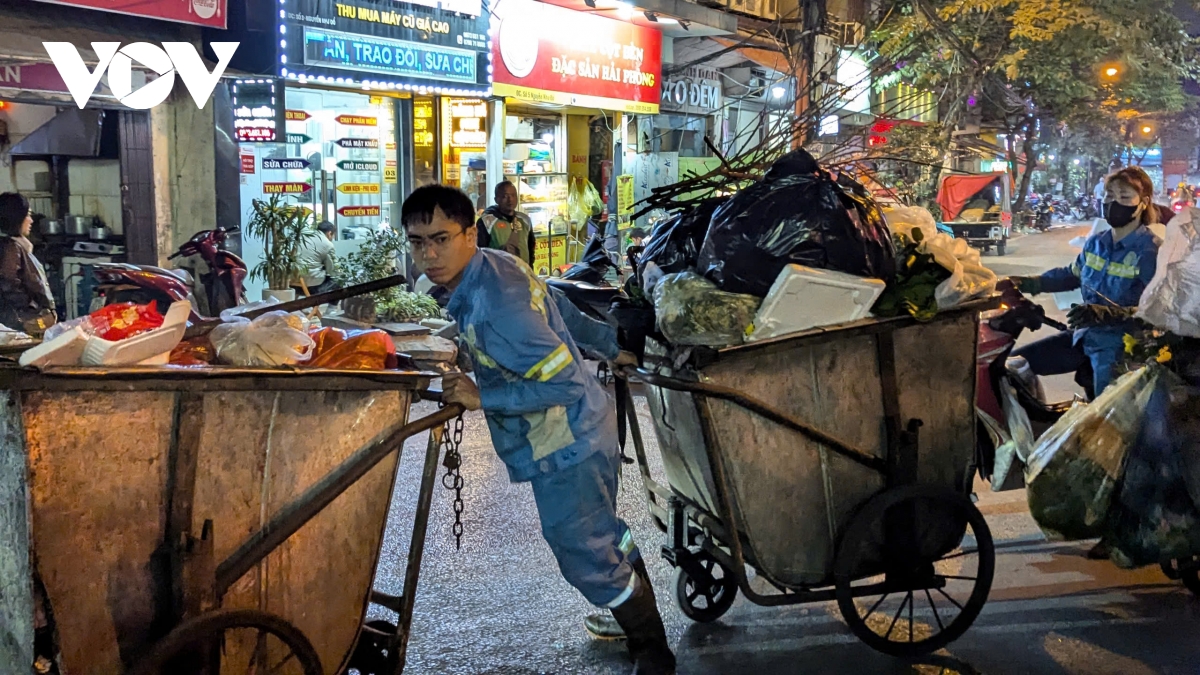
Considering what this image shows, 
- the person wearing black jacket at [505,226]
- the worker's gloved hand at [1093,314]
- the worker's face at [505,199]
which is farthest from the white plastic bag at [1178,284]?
the worker's face at [505,199]

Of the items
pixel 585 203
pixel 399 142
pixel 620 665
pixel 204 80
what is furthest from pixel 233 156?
pixel 620 665

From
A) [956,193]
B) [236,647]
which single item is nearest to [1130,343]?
[236,647]

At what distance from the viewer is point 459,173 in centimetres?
1253

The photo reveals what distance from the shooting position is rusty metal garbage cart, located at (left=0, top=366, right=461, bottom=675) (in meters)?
2.28

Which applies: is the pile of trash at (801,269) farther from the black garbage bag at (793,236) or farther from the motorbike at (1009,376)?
the motorbike at (1009,376)

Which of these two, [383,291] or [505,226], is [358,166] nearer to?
[383,291]

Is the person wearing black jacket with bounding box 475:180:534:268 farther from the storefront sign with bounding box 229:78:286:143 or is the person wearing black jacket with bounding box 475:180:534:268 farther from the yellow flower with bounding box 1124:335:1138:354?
the yellow flower with bounding box 1124:335:1138:354

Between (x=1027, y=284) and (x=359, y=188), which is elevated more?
(x=359, y=188)

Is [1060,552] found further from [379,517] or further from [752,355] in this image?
[379,517]

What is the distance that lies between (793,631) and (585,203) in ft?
36.2

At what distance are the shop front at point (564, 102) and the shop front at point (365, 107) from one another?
503mm

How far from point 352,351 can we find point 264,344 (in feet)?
0.78

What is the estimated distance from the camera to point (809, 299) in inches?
131

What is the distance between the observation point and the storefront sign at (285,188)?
34.1 ft
